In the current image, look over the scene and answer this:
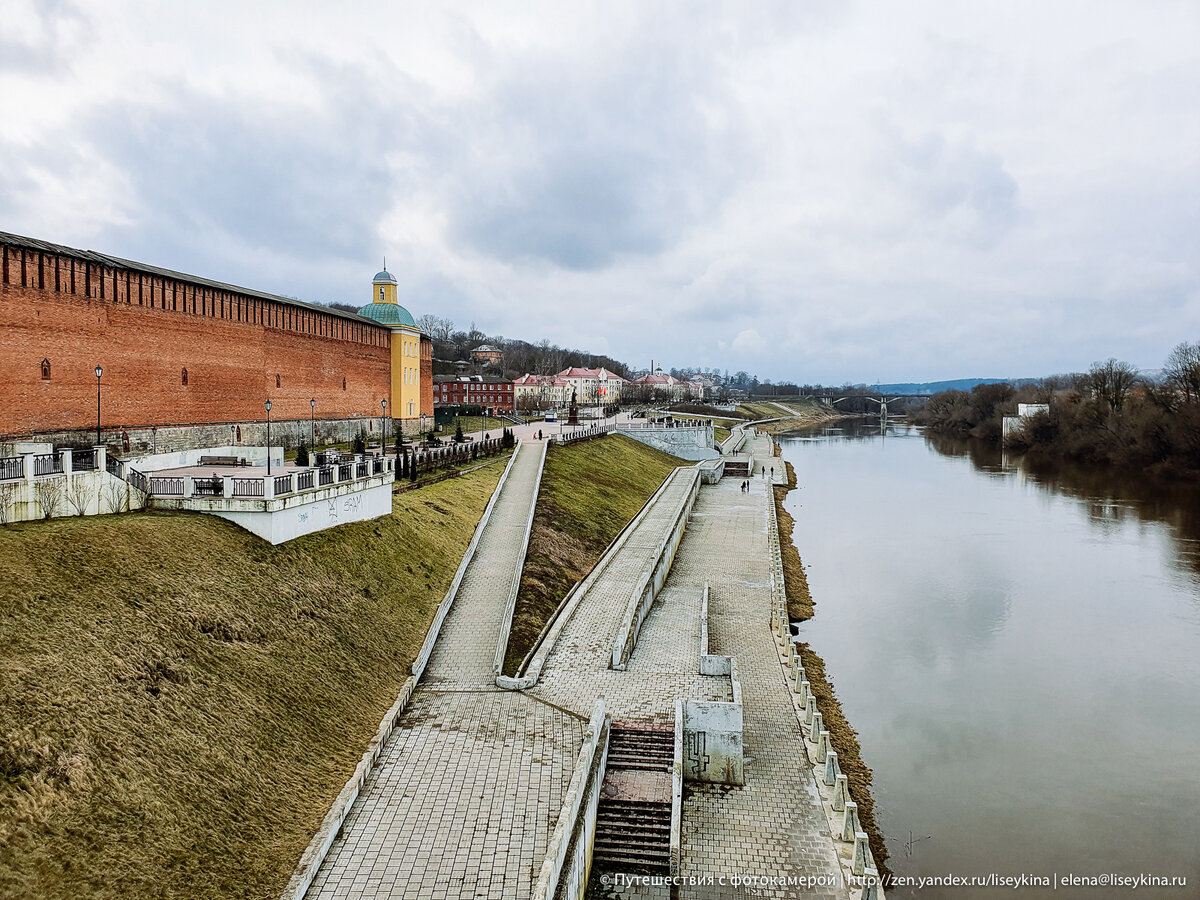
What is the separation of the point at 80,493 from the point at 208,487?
192 centimetres

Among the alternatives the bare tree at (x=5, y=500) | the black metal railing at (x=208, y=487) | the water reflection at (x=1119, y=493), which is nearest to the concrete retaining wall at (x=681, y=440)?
the water reflection at (x=1119, y=493)

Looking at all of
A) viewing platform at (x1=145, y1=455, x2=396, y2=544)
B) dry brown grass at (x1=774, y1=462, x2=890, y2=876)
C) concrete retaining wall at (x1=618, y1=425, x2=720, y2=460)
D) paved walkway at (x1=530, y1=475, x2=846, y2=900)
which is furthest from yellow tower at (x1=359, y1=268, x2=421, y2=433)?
viewing platform at (x1=145, y1=455, x2=396, y2=544)

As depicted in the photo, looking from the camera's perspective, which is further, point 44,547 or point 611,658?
point 611,658

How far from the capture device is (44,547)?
10.2m

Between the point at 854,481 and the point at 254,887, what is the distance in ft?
157

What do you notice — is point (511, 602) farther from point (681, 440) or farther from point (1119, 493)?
point (1119, 493)

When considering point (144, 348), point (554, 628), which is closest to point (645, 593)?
point (554, 628)

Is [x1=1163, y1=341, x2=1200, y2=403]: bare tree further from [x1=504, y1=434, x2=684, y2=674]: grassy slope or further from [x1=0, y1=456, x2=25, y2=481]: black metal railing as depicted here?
[x1=0, y1=456, x2=25, y2=481]: black metal railing

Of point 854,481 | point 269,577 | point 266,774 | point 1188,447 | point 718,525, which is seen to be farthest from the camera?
point 854,481

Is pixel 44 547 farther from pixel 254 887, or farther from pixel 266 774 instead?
pixel 254 887

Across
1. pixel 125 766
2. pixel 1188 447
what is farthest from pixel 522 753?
pixel 1188 447

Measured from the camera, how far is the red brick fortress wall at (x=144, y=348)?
19109 millimetres

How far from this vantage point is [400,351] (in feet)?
131

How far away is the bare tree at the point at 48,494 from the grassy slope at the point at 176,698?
699mm
